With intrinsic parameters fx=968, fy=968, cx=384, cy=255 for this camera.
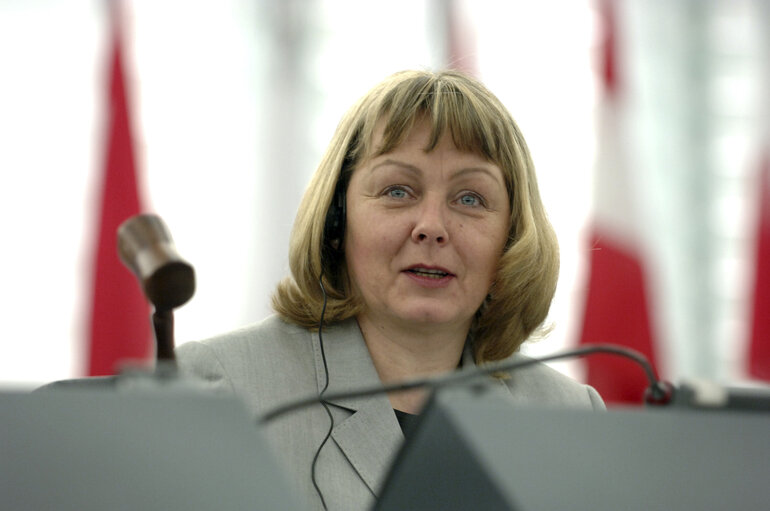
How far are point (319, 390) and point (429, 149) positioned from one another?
45cm

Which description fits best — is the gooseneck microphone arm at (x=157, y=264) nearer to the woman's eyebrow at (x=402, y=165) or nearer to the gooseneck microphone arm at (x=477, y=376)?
the gooseneck microphone arm at (x=477, y=376)

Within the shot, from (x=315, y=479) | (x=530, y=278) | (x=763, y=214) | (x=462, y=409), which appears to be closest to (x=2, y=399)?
(x=462, y=409)

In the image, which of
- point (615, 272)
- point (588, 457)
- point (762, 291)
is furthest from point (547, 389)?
point (762, 291)

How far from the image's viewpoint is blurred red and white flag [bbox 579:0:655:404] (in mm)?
3057

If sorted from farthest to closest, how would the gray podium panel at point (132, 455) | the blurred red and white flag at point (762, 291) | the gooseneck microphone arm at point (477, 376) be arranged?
the blurred red and white flag at point (762, 291) → the gooseneck microphone arm at point (477, 376) → the gray podium panel at point (132, 455)

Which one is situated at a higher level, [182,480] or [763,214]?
[182,480]

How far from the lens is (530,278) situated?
1775 millimetres

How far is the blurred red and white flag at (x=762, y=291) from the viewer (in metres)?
3.27

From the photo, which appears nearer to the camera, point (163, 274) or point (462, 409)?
point (462, 409)

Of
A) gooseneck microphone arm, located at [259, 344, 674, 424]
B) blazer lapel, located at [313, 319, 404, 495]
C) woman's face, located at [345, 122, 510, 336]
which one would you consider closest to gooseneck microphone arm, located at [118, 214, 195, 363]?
gooseneck microphone arm, located at [259, 344, 674, 424]

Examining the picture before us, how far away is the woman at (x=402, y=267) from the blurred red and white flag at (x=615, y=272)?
131 centimetres

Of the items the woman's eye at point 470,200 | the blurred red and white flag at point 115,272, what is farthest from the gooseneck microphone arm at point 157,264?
the blurred red and white flag at point 115,272

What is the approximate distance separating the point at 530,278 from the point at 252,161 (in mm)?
1762

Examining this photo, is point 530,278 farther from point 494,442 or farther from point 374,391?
point 494,442
